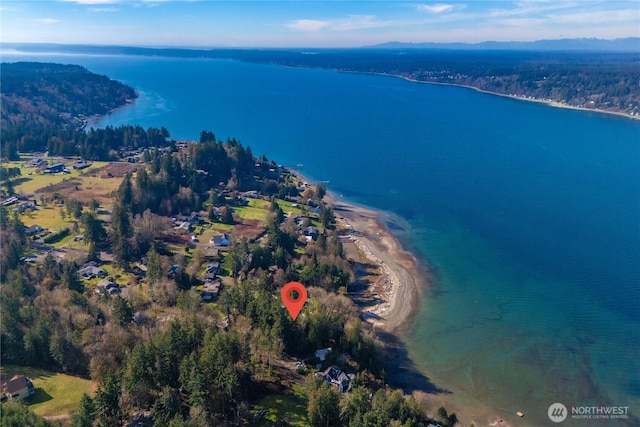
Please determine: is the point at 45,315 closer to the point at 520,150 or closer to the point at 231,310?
the point at 231,310

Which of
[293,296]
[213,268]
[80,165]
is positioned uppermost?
[80,165]

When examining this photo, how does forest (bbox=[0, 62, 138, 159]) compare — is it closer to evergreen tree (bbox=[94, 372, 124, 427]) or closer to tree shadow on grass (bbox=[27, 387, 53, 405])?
tree shadow on grass (bbox=[27, 387, 53, 405])

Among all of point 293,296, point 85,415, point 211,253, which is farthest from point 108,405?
point 211,253

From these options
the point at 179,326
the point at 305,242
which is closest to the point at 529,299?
the point at 305,242

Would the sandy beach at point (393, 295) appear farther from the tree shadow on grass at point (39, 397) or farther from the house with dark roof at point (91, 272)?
the house with dark roof at point (91, 272)

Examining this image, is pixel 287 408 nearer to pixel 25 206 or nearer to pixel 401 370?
pixel 401 370

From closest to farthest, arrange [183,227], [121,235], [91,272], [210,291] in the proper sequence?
[210,291] → [91,272] → [121,235] → [183,227]

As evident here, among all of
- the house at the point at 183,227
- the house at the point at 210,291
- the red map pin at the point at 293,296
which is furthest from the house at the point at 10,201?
the red map pin at the point at 293,296
